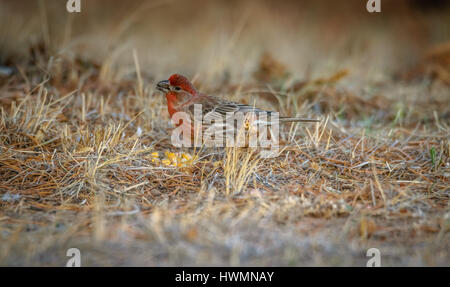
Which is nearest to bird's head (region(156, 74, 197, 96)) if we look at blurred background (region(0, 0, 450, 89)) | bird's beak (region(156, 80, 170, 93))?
bird's beak (region(156, 80, 170, 93))

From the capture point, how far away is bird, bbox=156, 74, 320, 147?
16.3 feet

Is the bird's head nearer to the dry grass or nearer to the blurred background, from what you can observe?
the dry grass

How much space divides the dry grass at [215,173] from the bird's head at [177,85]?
1.23ft

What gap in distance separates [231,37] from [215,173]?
5.03 m

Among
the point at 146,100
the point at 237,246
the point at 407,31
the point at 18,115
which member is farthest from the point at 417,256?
the point at 407,31

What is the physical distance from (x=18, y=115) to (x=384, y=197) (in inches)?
156

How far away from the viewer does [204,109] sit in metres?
5.08

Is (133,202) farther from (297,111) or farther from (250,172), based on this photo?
(297,111)

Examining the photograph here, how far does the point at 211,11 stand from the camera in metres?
12.3

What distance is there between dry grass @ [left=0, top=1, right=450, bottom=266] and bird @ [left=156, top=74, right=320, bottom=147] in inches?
12.1
